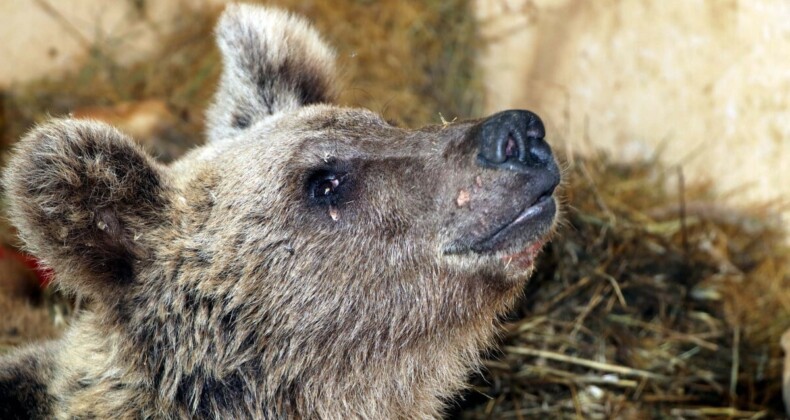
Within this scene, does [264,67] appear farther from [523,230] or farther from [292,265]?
[523,230]

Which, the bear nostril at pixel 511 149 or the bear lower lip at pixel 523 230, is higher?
the bear nostril at pixel 511 149

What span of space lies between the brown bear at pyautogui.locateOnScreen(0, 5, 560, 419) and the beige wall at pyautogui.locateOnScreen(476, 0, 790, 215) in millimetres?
2759

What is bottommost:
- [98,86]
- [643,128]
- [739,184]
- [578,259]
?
[578,259]

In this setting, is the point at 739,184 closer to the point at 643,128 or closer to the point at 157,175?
the point at 643,128

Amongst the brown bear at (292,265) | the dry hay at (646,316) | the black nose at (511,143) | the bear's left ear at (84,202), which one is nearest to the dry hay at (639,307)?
the dry hay at (646,316)

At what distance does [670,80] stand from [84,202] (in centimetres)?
414

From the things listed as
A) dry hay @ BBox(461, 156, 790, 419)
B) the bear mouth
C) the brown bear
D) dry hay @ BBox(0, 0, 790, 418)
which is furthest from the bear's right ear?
dry hay @ BBox(461, 156, 790, 419)

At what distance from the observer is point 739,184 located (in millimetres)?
5922

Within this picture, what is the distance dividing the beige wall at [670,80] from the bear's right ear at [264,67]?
100 inches

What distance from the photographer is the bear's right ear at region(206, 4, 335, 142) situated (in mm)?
4285

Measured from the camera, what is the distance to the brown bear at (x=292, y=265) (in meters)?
3.39

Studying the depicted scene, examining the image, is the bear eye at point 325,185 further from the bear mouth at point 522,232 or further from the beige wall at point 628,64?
the beige wall at point 628,64

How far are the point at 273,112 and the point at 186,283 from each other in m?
1.14

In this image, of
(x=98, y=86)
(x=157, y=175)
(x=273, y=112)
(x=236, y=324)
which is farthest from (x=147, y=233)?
(x=98, y=86)
